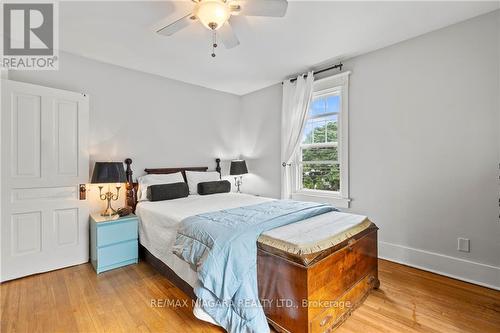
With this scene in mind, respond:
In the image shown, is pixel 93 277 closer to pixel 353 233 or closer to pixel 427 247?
pixel 353 233

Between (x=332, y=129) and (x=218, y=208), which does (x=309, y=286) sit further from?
(x=332, y=129)

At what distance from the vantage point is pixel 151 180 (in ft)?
10.7

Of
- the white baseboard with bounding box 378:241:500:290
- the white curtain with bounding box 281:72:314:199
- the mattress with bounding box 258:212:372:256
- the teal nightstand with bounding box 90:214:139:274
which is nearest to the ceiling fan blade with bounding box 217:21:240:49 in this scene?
the white curtain with bounding box 281:72:314:199

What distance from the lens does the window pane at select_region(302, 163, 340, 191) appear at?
11.1ft

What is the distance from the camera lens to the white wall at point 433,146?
2.23 meters

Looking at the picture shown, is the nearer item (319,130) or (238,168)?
(319,130)

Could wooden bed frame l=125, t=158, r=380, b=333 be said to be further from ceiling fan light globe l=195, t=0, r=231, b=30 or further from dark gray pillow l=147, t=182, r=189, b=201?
ceiling fan light globe l=195, t=0, r=231, b=30

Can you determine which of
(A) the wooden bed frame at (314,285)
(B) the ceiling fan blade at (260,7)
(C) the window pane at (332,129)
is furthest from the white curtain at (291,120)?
(A) the wooden bed frame at (314,285)

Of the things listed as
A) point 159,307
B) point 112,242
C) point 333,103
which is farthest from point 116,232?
point 333,103

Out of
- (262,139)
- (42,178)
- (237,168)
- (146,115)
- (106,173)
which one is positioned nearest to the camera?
(42,178)

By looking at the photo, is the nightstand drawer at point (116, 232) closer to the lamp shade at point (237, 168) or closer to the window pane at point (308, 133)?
the lamp shade at point (237, 168)

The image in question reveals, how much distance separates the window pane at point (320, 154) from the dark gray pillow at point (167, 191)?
1893 millimetres

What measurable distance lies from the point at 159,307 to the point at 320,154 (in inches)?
109

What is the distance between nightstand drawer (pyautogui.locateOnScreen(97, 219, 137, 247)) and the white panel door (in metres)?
0.48
